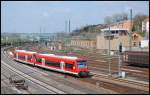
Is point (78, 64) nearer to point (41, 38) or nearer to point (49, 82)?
point (49, 82)

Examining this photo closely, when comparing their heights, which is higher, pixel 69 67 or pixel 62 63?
pixel 62 63

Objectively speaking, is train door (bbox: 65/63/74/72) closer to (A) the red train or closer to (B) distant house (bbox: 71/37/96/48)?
(A) the red train

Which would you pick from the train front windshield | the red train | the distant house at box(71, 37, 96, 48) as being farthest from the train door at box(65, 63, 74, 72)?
the distant house at box(71, 37, 96, 48)

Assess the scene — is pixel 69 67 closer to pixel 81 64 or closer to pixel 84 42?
pixel 81 64

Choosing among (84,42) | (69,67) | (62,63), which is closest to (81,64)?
(69,67)

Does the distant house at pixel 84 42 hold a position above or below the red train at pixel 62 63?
above

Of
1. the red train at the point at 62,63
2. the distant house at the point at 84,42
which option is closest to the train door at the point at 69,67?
the red train at the point at 62,63

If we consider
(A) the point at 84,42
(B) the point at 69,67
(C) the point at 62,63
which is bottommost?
(B) the point at 69,67

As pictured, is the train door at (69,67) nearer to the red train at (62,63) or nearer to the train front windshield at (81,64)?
the red train at (62,63)

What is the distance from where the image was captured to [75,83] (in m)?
40.4

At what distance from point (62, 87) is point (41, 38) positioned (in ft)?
497

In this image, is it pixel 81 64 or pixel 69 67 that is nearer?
pixel 81 64

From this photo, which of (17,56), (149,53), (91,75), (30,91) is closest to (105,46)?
(17,56)

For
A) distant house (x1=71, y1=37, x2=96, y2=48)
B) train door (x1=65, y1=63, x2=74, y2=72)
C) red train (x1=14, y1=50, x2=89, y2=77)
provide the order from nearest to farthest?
red train (x1=14, y1=50, x2=89, y2=77) < train door (x1=65, y1=63, x2=74, y2=72) < distant house (x1=71, y1=37, x2=96, y2=48)
